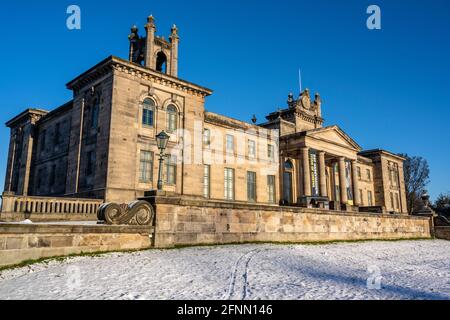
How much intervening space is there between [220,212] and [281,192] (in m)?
23.0

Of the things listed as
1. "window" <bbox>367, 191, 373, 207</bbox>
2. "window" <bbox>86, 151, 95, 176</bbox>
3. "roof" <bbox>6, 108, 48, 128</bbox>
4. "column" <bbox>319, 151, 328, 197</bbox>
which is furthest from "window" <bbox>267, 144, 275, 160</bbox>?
"window" <bbox>367, 191, 373, 207</bbox>

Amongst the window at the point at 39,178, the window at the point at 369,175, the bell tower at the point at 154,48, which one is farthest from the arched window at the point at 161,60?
the window at the point at 369,175

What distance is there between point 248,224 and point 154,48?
17310 millimetres

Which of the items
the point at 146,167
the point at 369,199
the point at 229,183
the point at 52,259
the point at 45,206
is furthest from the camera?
the point at 369,199

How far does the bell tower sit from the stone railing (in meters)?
11.9

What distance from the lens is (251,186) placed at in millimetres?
32812

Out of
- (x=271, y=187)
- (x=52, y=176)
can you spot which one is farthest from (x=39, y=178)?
(x=271, y=187)

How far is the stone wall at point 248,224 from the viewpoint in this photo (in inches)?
493

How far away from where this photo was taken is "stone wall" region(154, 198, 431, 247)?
12.5 meters

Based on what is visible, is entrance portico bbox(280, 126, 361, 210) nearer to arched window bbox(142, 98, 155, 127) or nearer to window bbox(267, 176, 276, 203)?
window bbox(267, 176, 276, 203)

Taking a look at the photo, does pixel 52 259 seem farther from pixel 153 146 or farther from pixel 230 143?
pixel 230 143

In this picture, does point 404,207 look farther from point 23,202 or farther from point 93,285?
point 93,285

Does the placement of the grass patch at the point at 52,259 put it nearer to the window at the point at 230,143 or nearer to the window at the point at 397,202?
the window at the point at 230,143
